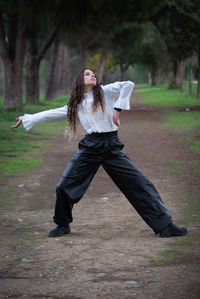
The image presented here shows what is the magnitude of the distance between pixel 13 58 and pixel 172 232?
18.5 meters

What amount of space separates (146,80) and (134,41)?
237ft

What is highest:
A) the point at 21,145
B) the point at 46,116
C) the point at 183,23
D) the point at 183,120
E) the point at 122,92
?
the point at 183,23

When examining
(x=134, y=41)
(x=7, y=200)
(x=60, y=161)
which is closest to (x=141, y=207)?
(x=7, y=200)

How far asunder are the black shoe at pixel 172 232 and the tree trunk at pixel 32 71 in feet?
72.9

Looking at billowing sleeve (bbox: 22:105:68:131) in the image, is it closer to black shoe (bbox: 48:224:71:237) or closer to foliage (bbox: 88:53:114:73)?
black shoe (bbox: 48:224:71:237)

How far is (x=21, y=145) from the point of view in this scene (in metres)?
13.5

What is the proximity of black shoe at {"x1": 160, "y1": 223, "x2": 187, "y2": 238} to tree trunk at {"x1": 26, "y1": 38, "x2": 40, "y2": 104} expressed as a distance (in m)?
22.2

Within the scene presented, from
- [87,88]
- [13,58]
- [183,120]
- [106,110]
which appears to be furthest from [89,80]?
[13,58]

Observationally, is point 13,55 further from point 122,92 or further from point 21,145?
point 122,92

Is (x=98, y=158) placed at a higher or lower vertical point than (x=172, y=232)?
higher

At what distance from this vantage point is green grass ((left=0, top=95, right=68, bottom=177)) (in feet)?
34.4

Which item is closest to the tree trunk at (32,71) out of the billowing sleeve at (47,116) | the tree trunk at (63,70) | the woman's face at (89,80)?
the tree trunk at (63,70)

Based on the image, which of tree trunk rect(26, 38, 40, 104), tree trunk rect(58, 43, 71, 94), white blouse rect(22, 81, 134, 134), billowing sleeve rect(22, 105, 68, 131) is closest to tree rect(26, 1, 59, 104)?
tree trunk rect(26, 38, 40, 104)

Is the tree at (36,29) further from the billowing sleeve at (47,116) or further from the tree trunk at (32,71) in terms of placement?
the billowing sleeve at (47,116)
